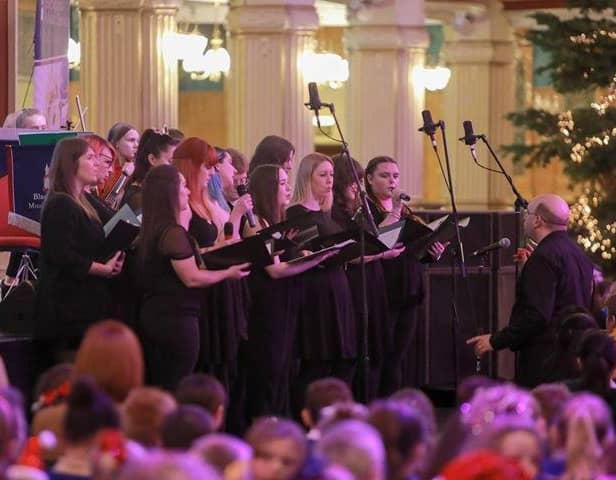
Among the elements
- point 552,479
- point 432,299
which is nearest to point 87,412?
point 552,479

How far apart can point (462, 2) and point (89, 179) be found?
17.0 m

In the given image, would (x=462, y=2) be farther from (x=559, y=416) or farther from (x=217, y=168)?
(x=559, y=416)

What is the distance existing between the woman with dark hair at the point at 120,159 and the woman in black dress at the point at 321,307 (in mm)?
949

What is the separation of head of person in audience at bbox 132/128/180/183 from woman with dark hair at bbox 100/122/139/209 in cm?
40

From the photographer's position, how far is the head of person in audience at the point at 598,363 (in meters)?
8.37

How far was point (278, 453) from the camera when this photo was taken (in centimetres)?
603

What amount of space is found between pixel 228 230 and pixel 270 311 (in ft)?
1.58

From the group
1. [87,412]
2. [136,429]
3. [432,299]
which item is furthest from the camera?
[432,299]

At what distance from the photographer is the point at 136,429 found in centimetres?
666

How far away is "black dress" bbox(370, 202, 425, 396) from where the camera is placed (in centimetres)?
1185

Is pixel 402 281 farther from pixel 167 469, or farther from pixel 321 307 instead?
pixel 167 469

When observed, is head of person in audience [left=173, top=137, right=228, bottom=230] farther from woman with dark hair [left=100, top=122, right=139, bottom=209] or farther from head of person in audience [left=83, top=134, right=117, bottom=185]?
woman with dark hair [left=100, top=122, right=139, bottom=209]

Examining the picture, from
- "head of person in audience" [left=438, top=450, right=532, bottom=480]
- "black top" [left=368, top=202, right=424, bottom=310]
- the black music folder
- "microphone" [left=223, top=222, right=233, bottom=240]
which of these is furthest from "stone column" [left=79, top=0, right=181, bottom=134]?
"head of person in audience" [left=438, top=450, right=532, bottom=480]

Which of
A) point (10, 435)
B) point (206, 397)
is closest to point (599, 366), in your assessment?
point (206, 397)
